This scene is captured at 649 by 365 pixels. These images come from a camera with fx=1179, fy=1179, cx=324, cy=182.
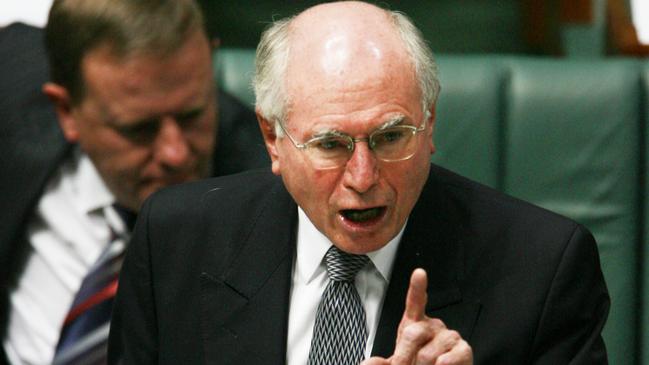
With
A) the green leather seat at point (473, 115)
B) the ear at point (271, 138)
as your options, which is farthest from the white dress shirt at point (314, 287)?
the green leather seat at point (473, 115)

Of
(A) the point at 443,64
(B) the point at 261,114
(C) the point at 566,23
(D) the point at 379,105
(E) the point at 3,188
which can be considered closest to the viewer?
(D) the point at 379,105

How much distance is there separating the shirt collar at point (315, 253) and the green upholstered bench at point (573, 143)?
30.2 inches

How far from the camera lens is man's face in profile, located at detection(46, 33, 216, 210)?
6.87 ft

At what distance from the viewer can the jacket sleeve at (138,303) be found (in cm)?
186

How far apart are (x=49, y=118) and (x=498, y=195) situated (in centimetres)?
99

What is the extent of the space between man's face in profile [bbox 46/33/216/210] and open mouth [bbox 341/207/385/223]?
56 cm

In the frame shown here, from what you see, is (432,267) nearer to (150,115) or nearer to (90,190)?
(150,115)

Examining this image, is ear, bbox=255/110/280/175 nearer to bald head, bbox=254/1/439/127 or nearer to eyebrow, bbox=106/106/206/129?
bald head, bbox=254/1/439/127

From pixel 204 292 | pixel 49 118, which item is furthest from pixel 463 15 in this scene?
pixel 204 292

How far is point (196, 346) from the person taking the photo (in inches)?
71.1

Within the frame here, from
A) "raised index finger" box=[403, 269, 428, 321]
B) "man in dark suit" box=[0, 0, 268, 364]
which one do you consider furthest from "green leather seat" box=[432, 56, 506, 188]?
"raised index finger" box=[403, 269, 428, 321]

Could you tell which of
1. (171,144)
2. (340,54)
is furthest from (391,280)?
(171,144)

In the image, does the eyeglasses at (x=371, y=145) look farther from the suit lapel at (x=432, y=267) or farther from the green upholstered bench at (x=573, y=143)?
the green upholstered bench at (x=573, y=143)

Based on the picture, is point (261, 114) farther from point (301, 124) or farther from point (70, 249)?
point (70, 249)
